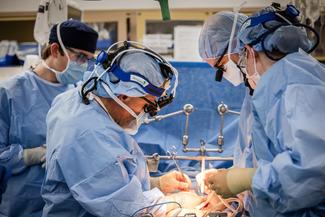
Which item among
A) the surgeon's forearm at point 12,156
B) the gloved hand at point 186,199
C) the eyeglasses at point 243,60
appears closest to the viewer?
the eyeglasses at point 243,60

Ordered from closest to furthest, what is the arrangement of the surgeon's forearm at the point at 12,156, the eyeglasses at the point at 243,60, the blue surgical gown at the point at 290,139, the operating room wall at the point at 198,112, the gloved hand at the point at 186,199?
the blue surgical gown at the point at 290,139 < the eyeglasses at the point at 243,60 < the gloved hand at the point at 186,199 < the surgeon's forearm at the point at 12,156 < the operating room wall at the point at 198,112

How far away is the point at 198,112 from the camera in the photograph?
243 centimetres

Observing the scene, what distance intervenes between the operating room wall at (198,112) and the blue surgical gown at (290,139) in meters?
1.05

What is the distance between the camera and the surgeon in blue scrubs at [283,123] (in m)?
1.14

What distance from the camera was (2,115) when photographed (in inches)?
78.7

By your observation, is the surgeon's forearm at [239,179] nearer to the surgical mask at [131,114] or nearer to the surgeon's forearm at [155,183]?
the surgical mask at [131,114]

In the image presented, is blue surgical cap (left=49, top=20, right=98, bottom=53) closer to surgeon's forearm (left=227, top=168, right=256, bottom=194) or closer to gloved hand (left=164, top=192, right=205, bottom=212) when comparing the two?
gloved hand (left=164, top=192, right=205, bottom=212)

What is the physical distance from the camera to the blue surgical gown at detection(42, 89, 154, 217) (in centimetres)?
132

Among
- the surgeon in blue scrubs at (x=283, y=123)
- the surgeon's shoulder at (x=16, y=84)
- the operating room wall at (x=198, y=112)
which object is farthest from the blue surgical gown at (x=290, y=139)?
the surgeon's shoulder at (x=16, y=84)

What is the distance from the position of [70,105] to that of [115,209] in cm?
44

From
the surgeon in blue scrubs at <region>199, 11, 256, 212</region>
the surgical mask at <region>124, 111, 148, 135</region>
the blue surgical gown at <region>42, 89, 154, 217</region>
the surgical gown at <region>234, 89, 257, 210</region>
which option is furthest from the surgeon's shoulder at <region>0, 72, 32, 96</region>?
the surgical gown at <region>234, 89, 257, 210</region>

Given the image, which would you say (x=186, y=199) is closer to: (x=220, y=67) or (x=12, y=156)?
(x=220, y=67)

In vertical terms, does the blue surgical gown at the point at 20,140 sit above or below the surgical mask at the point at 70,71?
below

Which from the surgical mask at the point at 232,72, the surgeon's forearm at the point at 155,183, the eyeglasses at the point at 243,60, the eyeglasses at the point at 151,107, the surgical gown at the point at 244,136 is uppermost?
the eyeglasses at the point at 243,60
